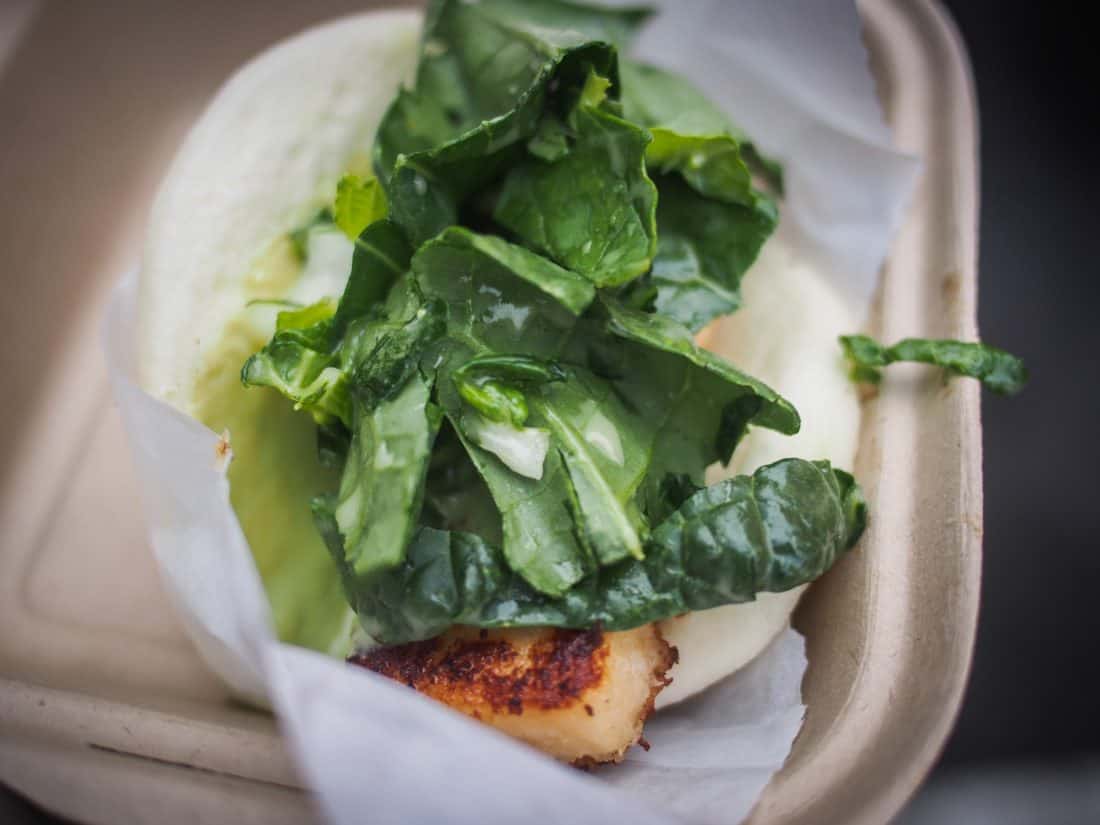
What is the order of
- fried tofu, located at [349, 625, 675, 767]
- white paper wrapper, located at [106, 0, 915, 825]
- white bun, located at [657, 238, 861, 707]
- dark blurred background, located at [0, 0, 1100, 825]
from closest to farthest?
1. white paper wrapper, located at [106, 0, 915, 825]
2. fried tofu, located at [349, 625, 675, 767]
3. white bun, located at [657, 238, 861, 707]
4. dark blurred background, located at [0, 0, 1100, 825]

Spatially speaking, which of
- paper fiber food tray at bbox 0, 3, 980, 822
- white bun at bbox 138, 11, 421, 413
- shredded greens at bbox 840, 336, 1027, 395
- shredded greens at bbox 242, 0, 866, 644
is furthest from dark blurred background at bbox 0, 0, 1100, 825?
white bun at bbox 138, 11, 421, 413

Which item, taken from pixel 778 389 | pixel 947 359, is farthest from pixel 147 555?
pixel 947 359

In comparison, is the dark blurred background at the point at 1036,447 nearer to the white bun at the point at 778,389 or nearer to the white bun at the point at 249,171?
the white bun at the point at 778,389

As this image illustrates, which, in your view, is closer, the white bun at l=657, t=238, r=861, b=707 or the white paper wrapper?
the white paper wrapper

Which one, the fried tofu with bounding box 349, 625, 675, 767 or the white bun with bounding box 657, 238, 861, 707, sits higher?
the white bun with bounding box 657, 238, 861, 707

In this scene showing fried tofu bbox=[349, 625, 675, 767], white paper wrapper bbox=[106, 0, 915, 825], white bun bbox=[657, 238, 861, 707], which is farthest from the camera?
white bun bbox=[657, 238, 861, 707]

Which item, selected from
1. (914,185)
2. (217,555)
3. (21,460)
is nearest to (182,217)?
(217,555)

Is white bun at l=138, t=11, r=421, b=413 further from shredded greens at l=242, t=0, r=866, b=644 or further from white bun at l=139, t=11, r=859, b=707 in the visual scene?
shredded greens at l=242, t=0, r=866, b=644
